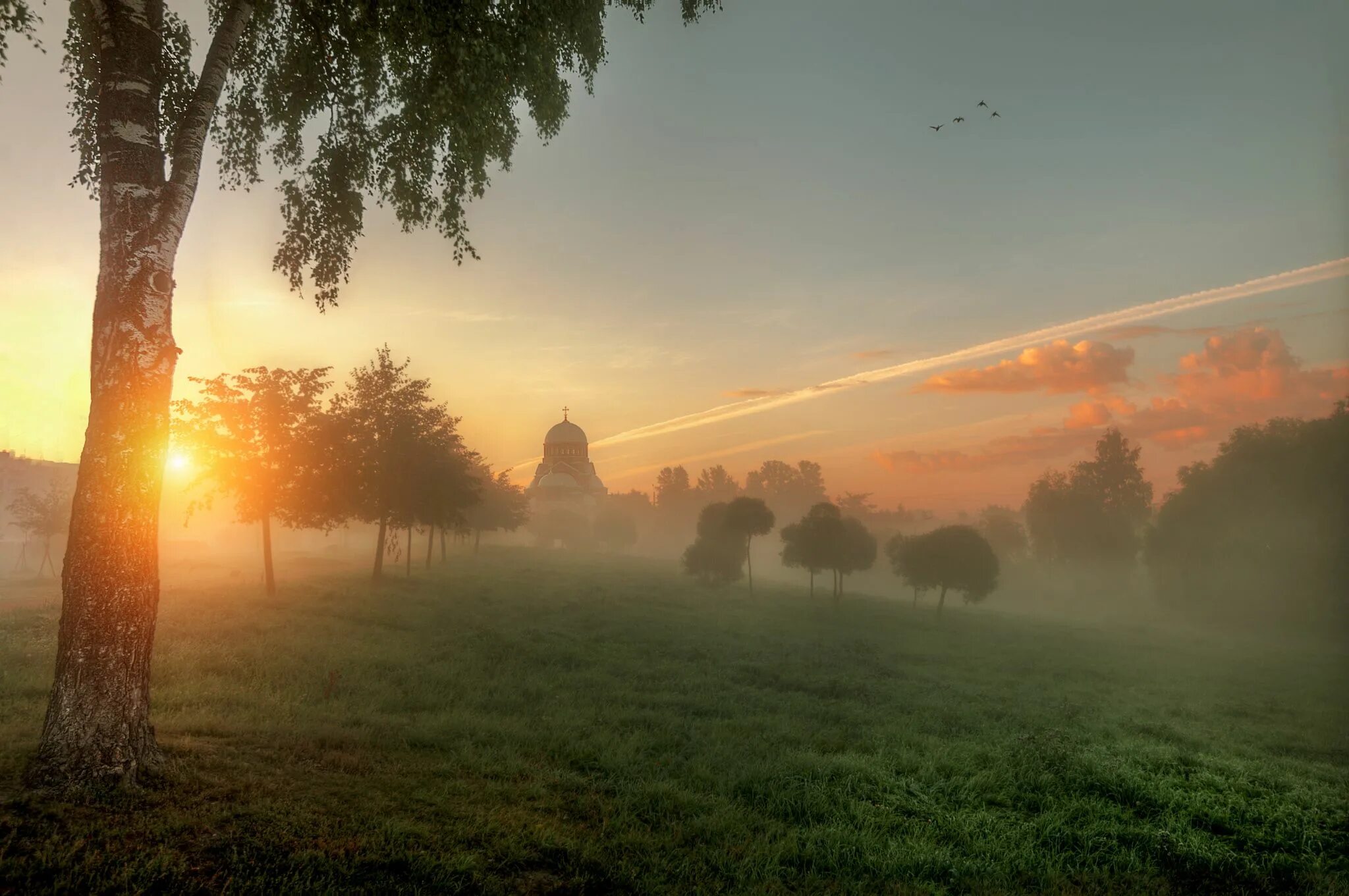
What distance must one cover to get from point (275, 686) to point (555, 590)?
25077 millimetres

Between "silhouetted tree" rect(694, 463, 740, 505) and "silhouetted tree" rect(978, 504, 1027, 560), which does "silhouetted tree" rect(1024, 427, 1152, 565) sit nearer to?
"silhouetted tree" rect(978, 504, 1027, 560)

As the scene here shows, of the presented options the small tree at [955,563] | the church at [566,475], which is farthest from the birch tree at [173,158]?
the church at [566,475]

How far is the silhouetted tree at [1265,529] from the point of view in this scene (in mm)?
45688

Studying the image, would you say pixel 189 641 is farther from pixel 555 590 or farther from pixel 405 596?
pixel 555 590

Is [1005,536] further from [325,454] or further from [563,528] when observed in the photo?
[325,454]

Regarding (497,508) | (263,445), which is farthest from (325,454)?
(497,508)

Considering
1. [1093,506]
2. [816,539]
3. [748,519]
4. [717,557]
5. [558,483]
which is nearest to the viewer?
[816,539]

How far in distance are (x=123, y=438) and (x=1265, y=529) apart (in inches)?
2766

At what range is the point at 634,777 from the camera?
948 cm

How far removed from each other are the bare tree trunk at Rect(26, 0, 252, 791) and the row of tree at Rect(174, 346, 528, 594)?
2185 centimetres

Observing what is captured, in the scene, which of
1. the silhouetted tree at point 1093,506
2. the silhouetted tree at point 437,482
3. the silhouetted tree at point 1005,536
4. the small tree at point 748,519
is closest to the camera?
the silhouetted tree at point 437,482

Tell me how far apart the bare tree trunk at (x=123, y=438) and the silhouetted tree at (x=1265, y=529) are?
2597 inches

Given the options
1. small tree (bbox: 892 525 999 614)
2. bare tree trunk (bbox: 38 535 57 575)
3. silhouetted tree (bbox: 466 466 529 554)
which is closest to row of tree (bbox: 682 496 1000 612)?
small tree (bbox: 892 525 999 614)

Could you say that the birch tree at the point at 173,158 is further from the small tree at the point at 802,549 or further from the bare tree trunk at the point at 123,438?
the small tree at the point at 802,549
